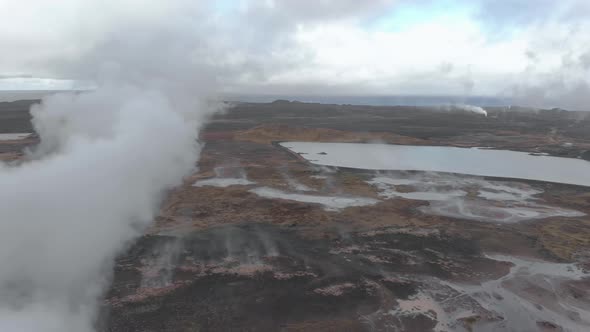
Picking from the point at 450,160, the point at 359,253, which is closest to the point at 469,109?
the point at 450,160

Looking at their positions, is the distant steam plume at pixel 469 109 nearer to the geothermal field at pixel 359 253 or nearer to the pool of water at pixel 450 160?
the pool of water at pixel 450 160

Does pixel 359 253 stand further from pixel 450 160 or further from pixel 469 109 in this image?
pixel 469 109

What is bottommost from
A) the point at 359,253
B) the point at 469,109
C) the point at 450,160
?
the point at 359,253

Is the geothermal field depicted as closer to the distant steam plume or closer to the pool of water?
the pool of water

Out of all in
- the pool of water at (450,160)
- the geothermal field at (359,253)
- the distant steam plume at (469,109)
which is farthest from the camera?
the distant steam plume at (469,109)

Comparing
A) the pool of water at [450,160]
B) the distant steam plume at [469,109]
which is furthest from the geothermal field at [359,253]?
the distant steam plume at [469,109]

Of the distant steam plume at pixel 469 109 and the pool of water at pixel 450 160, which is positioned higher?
the distant steam plume at pixel 469 109
